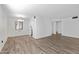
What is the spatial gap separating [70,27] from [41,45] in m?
0.64

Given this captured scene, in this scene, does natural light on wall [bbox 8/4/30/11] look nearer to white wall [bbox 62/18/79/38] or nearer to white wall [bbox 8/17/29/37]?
white wall [bbox 8/17/29/37]

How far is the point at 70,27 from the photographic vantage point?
156 cm

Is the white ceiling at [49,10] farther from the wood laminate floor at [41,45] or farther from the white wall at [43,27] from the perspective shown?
the wood laminate floor at [41,45]

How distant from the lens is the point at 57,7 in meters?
1.36

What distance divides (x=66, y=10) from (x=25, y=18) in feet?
2.41

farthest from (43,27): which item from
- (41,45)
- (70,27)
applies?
(70,27)

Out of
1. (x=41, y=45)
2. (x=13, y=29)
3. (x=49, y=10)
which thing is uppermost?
(x=49, y=10)

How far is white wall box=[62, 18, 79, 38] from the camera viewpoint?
57.6 inches

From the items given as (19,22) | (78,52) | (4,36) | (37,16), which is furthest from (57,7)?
(4,36)

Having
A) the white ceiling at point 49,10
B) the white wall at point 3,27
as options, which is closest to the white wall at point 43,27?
the white ceiling at point 49,10

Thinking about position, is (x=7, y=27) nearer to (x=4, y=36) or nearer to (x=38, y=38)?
(x=4, y=36)

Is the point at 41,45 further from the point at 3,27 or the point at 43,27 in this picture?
the point at 3,27

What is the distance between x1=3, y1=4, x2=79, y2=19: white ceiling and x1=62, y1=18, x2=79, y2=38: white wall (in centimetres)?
→ 12
